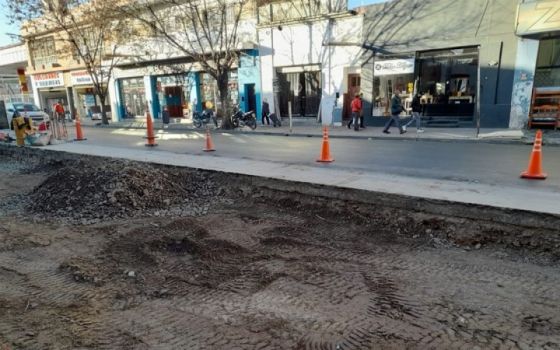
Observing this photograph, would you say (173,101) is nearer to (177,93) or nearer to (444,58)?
(177,93)

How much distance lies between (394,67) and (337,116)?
3.81m

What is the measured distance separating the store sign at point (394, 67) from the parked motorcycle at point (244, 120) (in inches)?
269

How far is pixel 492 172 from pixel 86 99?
36.6 meters

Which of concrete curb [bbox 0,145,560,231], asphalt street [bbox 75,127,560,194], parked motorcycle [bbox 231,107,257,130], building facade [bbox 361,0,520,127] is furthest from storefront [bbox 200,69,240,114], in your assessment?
concrete curb [bbox 0,145,560,231]

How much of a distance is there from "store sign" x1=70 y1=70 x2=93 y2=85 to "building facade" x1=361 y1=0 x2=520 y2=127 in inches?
991

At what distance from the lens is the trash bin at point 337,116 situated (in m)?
19.9

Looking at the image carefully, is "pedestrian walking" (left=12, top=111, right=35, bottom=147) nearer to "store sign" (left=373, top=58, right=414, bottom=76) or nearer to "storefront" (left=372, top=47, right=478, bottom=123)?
"storefront" (left=372, top=47, right=478, bottom=123)

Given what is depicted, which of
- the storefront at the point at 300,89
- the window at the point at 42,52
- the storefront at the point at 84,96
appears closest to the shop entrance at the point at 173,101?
the storefront at the point at 84,96

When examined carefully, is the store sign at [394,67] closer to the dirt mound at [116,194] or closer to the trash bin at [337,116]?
the trash bin at [337,116]

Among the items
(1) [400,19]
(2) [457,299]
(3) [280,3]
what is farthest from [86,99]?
(2) [457,299]

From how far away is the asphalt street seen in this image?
738 centimetres

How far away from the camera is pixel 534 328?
297 cm

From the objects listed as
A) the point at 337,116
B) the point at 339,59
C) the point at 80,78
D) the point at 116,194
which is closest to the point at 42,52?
the point at 80,78

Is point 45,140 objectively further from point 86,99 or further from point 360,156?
point 86,99
